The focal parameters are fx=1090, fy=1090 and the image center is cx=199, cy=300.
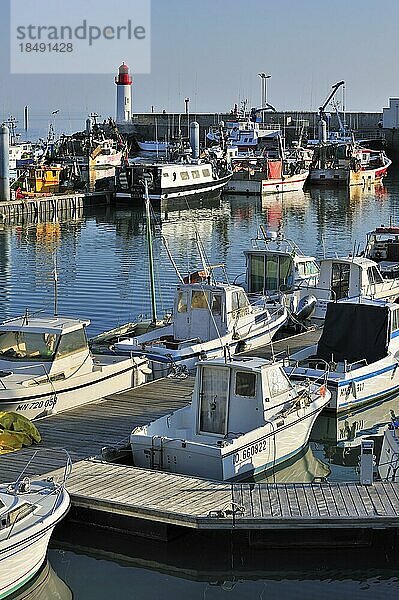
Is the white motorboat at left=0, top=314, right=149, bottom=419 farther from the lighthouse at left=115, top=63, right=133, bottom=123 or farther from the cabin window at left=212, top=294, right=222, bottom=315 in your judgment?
the lighthouse at left=115, top=63, right=133, bottom=123

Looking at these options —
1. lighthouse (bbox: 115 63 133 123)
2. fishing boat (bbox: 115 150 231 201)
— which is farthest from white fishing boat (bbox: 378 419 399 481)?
lighthouse (bbox: 115 63 133 123)

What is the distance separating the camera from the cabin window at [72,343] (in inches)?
695

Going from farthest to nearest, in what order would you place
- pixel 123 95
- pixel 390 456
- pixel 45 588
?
pixel 123 95 → pixel 390 456 → pixel 45 588

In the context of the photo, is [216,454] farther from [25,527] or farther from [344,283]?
[344,283]

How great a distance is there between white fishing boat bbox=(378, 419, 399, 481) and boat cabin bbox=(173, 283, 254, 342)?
21.2 ft

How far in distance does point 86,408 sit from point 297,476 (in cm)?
359

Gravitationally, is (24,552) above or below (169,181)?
below

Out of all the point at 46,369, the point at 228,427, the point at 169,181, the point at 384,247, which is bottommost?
the point at 228,427

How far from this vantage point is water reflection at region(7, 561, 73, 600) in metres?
12.2

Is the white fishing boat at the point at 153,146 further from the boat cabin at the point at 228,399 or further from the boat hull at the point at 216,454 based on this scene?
the boat hull at the point at 216,454

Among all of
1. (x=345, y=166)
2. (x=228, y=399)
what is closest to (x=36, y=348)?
(x=228, y=399)

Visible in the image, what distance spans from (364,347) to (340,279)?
5843mm

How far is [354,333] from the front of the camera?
2039 centimetres

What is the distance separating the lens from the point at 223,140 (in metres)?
83.2
